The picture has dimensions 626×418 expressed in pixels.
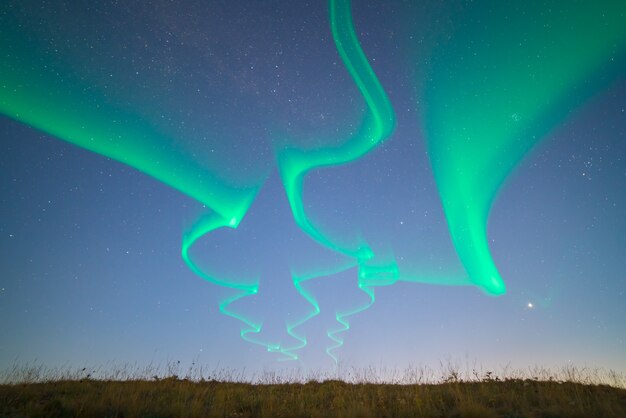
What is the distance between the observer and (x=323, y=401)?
11789mm

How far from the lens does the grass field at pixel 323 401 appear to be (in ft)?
30.9

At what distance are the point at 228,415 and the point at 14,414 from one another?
516 cm

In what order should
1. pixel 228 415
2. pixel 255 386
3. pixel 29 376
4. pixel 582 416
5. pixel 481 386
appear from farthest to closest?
pixel 255 386, pixel 29 376, pixel 481 386, pixel 228 415, pixel 582 416

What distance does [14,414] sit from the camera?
30.0 ft

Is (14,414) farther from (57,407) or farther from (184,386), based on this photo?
(184,386)

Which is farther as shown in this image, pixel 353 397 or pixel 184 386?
pixel 184 386

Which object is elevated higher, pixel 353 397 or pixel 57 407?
pixel 353 397

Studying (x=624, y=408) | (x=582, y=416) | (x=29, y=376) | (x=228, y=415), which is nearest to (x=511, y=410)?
(x=582, y=416)

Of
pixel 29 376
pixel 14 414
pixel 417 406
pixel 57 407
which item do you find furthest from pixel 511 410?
pixel 29 376

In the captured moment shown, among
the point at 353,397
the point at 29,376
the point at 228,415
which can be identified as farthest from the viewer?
the point at 29,376

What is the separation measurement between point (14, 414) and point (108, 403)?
205 cm

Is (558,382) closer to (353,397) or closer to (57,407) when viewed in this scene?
(353,397)

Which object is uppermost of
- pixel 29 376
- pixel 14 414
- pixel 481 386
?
pixel 481 386

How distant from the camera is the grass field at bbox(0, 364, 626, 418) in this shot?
9.41m
